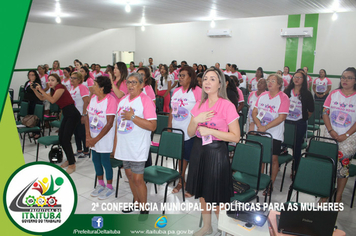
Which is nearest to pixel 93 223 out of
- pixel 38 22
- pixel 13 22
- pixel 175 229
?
pixel 175 229

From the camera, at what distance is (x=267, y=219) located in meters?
2.05

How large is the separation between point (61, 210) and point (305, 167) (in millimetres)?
2443

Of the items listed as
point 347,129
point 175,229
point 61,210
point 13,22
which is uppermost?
point 13,22

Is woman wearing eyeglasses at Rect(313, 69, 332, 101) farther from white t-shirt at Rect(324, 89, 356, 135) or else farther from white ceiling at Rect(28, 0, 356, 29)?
white t-shirt at Rect(324, 89, 356, 135)

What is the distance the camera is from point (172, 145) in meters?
3.48

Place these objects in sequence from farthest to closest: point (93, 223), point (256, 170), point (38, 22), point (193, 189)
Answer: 1. point (38, 22)
2. point (256, 170)
3. point (93, 223)
4. point (193, 189)

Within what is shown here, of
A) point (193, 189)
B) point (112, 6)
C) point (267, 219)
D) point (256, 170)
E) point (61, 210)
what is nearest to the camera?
point (267, 219)

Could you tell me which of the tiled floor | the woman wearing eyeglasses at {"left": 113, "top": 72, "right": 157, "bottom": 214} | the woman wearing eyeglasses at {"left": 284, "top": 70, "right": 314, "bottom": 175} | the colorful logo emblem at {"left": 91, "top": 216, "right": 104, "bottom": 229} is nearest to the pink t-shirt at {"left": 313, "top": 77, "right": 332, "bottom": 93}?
the tiled floor

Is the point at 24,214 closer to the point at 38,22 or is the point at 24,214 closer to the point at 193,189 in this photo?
the point at 193,189

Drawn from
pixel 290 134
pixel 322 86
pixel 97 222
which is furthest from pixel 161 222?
pixel 322 86

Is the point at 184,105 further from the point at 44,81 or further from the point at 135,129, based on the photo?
the point at 44,81

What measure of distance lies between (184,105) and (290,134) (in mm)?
1750

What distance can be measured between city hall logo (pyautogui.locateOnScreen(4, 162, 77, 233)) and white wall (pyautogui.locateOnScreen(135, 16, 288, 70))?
10.8 metres

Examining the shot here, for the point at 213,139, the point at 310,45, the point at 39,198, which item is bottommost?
the point at 39,198
